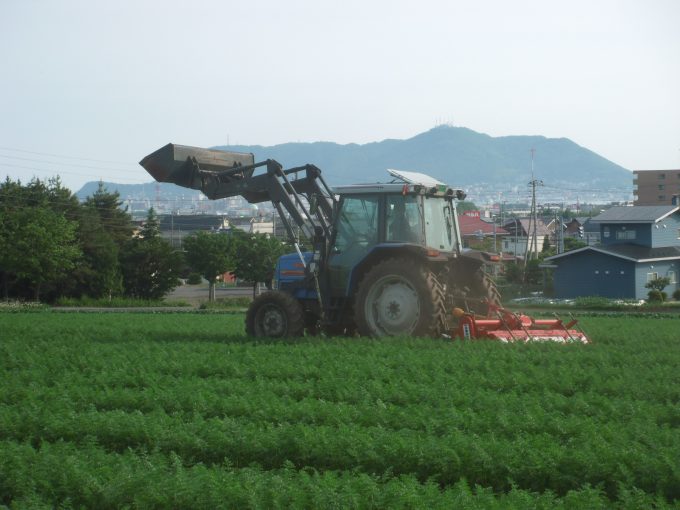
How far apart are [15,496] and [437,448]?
3253 millimetres

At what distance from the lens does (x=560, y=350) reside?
1315 centimetres

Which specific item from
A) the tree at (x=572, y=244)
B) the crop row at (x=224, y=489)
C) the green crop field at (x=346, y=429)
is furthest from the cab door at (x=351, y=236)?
the tree at (x=572, y=244)

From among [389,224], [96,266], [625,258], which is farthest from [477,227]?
[389,224]

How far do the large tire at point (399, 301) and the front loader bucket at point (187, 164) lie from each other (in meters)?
3.76

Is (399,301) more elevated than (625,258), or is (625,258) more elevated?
(625,258)

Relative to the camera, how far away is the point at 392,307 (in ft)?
47.9

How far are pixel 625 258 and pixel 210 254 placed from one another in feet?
81.2

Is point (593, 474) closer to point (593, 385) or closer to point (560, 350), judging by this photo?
point (593, 385)

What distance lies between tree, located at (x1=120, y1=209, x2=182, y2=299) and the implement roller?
43592mm

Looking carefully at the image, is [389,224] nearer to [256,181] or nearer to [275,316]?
[275,316]

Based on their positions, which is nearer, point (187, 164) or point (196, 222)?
point (187, 164)

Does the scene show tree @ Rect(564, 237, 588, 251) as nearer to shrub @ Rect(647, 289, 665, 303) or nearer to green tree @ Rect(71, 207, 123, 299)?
shrub @ Rect(647, 289, 665, 303)

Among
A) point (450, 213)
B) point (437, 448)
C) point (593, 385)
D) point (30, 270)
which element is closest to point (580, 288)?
point (30, 270)

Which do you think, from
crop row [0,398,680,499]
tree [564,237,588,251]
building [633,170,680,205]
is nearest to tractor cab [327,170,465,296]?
crop row [0,398,680,499]
